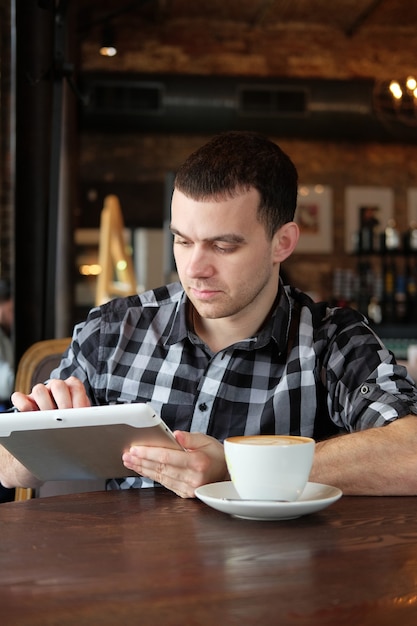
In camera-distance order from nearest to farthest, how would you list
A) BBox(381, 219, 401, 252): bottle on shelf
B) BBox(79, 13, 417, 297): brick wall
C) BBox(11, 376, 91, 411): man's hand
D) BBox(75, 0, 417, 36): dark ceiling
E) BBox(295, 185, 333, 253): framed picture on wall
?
BBox(11, 376, 91, 411): man's hand < BBox(381, 219, 401, 252): bottle on shelf < BBox(75, 0, 417, 36): dark ceiling < BBox(79, 13, 417, 297): brick wall < BBox(295, 185, 333, 253): framed picture on wall

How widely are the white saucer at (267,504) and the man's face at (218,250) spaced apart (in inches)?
18.6

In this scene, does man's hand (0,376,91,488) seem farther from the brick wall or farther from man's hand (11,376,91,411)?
the brick wall

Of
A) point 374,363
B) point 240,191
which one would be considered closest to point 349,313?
point 374,363

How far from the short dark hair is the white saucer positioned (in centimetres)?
61

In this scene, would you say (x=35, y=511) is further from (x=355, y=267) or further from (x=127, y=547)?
(x=355, y=267)

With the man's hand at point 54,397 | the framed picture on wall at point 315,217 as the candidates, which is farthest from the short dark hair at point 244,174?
the framed picture on wall at point 315,217

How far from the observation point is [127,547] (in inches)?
37.7

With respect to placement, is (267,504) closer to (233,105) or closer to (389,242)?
(389,242)

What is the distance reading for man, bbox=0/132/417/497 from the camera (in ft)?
5.05

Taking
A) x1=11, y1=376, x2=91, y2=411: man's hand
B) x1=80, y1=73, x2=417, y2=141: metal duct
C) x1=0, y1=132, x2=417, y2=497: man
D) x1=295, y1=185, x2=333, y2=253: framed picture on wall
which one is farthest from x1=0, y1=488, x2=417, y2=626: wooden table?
x1=295, y1=185, x2=333, y2=253: framed picture on wall

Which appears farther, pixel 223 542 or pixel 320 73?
pixel 320 73

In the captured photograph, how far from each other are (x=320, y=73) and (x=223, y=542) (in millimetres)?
7410

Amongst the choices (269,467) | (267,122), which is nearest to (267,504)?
(269,467)

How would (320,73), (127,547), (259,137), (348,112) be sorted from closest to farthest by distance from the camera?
(127,547) → (259,137) → (348,112) → (320,73)
